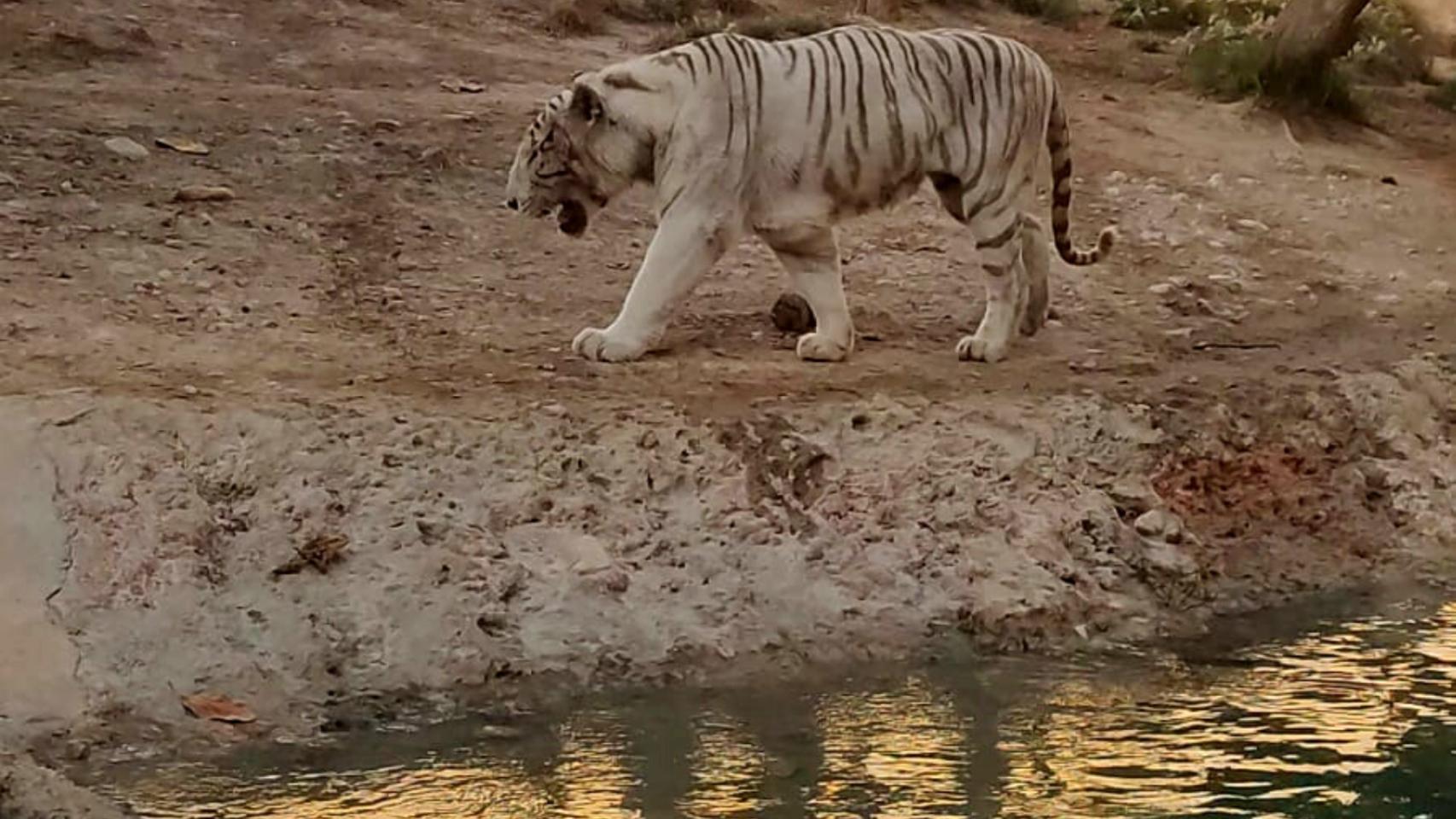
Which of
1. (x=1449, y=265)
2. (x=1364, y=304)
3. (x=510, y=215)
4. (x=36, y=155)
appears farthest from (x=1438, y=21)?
(x=36, y=155)

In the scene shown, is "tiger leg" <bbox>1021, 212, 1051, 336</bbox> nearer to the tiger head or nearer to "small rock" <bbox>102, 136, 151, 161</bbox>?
the tiger head

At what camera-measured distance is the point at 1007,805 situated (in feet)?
13.8

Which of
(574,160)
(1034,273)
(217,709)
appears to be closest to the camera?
(217,709)

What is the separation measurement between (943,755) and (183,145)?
15.9ft

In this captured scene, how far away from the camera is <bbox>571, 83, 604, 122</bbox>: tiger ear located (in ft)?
21.8

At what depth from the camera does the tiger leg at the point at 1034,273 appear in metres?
7.23

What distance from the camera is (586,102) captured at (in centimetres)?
668

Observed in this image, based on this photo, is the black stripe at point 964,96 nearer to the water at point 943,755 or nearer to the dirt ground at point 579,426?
the dirt ground at point 579,426

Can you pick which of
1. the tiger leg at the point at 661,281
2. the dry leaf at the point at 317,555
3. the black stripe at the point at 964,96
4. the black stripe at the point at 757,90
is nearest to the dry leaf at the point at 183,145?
the tiger leg at the point at 661,281

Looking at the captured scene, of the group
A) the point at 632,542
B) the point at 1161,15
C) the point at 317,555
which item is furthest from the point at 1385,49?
the point at 317,555

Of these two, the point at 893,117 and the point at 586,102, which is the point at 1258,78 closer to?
the point at 893,117

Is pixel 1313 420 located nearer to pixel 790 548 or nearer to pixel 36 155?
pixel 790 548

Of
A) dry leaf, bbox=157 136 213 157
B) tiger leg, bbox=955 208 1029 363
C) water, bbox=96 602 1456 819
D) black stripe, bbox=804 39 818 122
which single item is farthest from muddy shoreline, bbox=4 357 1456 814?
dry leaf, bbox=157 136 213 157

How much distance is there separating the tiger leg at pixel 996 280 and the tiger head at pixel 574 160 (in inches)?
45.0
